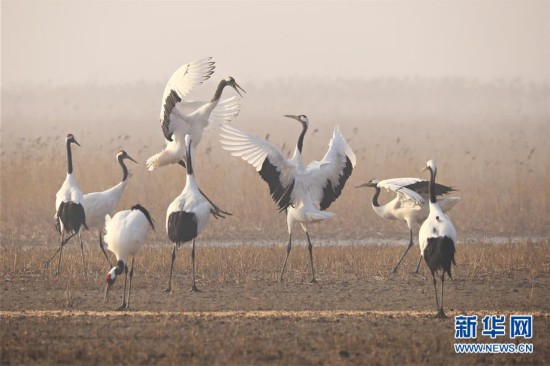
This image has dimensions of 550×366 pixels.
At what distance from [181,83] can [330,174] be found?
208cm

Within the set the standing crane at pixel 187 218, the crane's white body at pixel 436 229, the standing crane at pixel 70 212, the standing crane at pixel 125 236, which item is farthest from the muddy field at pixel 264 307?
the crane's white body at pixel 436 229

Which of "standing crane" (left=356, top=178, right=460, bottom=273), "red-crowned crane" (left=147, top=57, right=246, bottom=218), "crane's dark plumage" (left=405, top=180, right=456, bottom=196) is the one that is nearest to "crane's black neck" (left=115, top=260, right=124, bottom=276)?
"red-crowned crane" (left=147, top=57, right=246, bottom=218)

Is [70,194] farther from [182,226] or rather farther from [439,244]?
[439,244]

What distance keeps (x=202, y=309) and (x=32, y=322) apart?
1.62 m

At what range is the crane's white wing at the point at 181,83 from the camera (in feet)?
42.0

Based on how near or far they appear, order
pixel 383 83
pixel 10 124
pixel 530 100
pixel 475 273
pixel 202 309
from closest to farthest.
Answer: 1. pixel 202 309
2. pixel 475 273
3. pixel 10 124
4. pixel 530 100
5. pixel 383 83

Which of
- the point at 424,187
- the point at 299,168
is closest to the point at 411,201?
the point at 424,187

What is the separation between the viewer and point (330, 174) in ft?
40.7

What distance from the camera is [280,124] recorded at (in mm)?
31484

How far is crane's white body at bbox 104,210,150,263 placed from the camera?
1032cm

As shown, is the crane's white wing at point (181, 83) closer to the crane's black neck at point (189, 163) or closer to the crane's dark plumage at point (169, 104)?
the crane's dark plumage at point (169, 104)

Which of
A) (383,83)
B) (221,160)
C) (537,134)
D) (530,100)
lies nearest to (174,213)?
(221,160)

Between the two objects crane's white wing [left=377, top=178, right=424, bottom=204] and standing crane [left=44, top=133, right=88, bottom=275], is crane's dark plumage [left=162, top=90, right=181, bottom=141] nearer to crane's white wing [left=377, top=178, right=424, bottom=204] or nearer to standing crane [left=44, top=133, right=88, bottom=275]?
standing crane [left=44, top=133, right=88, bottom=275]

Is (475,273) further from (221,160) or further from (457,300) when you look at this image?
(221,160)
